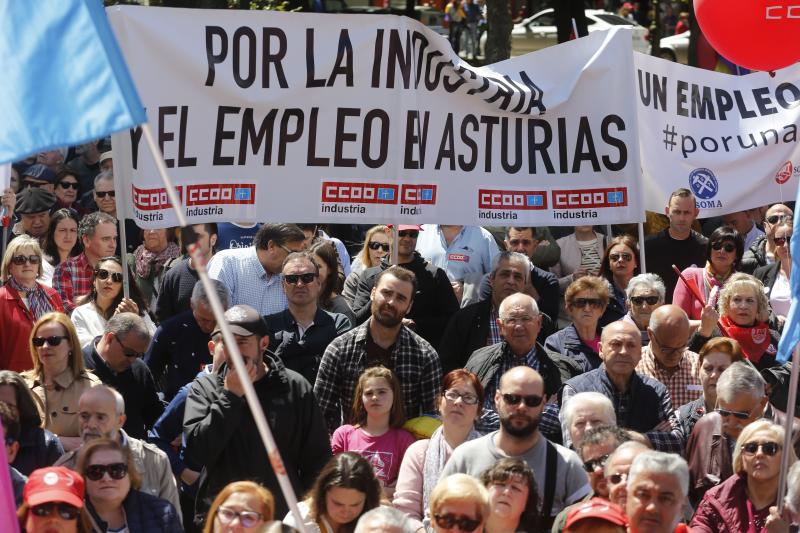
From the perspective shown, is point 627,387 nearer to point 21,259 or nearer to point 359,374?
point 359,374

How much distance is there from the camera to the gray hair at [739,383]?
767cm

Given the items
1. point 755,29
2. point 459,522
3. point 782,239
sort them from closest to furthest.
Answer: point 459,522 → point 755,29 → point 782,239

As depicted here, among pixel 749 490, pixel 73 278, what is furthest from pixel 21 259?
pixel 749 490

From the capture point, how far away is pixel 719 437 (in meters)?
7.70

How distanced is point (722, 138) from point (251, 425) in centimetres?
521

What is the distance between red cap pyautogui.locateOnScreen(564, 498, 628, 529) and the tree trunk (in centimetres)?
1372

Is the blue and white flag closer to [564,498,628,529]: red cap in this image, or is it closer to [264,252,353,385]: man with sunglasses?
[564,498,628,529]: red cap

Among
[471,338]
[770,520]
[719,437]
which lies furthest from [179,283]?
[770,520]

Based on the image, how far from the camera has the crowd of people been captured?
671 cm

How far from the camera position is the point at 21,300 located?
30.7 ft

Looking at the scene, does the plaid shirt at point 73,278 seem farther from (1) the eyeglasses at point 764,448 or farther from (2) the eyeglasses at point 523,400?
(1) the eyeglasses at point 764,448

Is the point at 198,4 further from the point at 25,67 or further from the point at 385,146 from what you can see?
the point at 25,67

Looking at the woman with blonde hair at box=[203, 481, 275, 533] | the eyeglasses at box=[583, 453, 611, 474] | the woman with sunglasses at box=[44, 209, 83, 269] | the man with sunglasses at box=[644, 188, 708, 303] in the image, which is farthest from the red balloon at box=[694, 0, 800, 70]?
the woman with blonde hair at box=[203, 481, 275, 533]

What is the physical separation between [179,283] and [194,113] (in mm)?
1387
